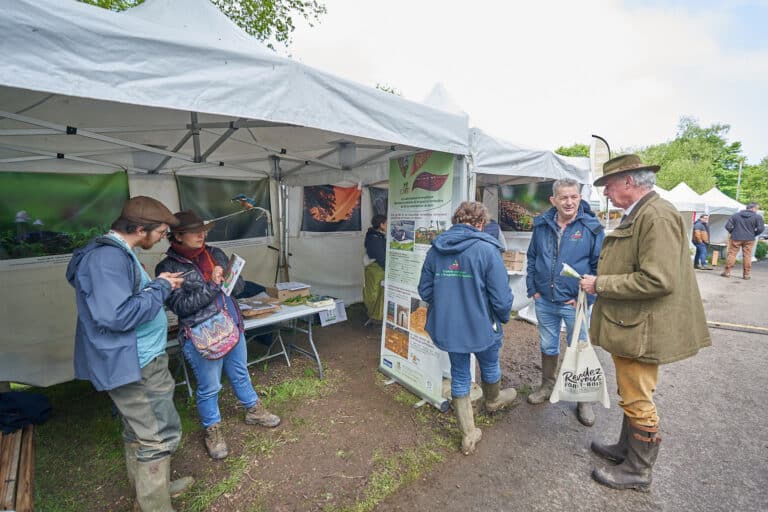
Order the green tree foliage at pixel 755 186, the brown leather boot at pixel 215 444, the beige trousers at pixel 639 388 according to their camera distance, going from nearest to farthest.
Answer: the beige trousers at pixel 639 388 < the brown leather boot at pixel 215 444 < the green tree foliage at pixel 755 186

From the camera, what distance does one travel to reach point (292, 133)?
357 cm

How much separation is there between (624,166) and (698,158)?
49.1 meters

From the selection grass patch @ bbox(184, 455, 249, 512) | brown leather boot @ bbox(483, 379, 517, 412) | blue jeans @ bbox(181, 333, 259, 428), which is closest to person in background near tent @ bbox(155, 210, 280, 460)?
blue jeans @ bbox(181, 333, 259, 428)

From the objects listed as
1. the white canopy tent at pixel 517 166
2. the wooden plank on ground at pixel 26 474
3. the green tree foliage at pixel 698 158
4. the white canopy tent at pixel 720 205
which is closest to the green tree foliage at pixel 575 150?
the green tree foliage at pixel 698 158

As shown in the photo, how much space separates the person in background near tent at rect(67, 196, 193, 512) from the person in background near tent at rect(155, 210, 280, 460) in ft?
0.93

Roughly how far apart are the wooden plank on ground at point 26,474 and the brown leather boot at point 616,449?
3.39 metres

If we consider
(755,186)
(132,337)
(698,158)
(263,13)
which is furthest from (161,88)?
(698,158)

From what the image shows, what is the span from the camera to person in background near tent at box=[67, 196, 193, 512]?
5.28ft

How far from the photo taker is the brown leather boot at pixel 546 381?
314 centimetres

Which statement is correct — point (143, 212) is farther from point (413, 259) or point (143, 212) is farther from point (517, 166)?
point (517, 166)

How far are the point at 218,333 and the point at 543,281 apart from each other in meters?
2.47

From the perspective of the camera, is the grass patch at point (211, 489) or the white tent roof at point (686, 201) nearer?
the grass patch at point (211, 489)

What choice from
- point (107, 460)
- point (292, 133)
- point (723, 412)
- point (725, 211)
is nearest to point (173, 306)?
point (107, 460)

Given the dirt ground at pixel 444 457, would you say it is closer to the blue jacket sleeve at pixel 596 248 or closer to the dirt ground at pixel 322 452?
the dirt ground at pixel 322 452
